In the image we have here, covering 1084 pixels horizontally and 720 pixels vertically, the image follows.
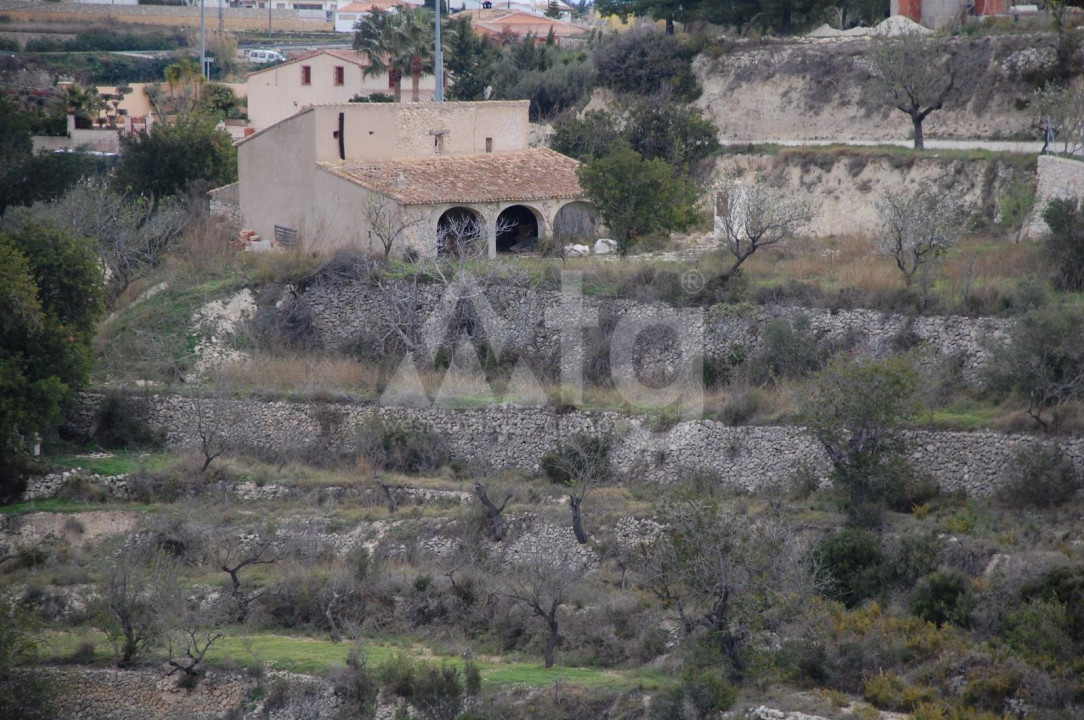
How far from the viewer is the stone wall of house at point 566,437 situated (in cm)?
2544

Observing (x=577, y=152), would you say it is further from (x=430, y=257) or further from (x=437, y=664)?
(x=437, y=664)

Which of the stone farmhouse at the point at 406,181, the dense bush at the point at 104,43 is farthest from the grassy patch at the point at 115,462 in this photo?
the dense bush at the point at 104,43

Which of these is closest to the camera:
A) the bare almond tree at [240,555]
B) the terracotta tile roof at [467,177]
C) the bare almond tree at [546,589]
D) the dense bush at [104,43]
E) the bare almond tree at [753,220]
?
the bare almond tree at [546,589]

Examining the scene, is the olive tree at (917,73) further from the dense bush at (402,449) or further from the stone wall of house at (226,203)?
the stone wall of house at (226,203)

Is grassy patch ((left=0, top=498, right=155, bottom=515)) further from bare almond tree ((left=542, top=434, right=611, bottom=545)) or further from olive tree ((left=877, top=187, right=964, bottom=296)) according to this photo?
olive tree ((left=877, top=187, right=964, bottom=296))

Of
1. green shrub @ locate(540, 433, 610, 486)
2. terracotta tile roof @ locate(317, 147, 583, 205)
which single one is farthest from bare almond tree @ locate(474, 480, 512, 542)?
terracotta tile roof @ locate(317, 147, 583, 205)

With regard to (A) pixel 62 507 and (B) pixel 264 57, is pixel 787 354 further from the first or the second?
(B) pixel 264 57

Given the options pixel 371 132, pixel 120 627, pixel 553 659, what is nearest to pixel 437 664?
pixel 553 659

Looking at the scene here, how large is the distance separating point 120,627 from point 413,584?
4942 mm

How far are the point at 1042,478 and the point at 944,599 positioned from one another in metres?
3.94

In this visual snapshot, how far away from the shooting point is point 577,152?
1709 inches

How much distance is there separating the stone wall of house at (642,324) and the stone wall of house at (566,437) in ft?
8.49

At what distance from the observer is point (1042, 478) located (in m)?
24.1

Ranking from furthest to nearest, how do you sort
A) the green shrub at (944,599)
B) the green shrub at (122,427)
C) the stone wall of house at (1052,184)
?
the stone wall of house at (1052,184)
the green shrub at (122,427)
the green shrub at (944,599)
